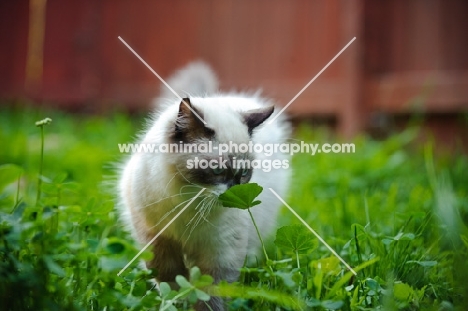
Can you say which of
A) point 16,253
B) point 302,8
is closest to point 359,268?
point 16,253

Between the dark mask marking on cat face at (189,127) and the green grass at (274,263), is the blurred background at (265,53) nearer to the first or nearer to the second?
the green grass at (274,263)

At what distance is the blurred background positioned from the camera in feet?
14.2

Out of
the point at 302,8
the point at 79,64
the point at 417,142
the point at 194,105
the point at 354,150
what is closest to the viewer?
the point at 194,105

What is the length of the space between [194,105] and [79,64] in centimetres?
403

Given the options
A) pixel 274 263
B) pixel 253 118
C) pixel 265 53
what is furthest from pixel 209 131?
pixel 265 53

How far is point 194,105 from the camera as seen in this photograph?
5.85 ft

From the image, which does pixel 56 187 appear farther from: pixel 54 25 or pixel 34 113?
pixel 54 25

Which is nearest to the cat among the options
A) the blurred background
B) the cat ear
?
the cat ear

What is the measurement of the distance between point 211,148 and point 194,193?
15 cm

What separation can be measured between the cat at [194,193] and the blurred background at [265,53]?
2353mm

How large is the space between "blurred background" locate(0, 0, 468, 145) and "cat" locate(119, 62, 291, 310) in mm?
2353

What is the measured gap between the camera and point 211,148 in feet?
5.67

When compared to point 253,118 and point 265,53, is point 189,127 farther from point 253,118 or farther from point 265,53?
point 265,53

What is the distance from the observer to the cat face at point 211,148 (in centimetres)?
171
